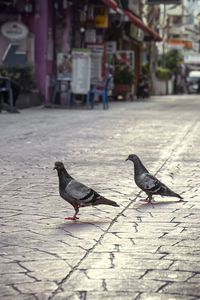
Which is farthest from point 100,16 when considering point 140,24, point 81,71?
point 140,24

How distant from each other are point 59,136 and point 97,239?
8.71m

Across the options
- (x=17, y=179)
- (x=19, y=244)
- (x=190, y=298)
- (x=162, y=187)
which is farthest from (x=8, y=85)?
(x=190, y=298)

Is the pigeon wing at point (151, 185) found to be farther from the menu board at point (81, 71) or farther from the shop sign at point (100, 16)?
the shop sign at point (100, 16)

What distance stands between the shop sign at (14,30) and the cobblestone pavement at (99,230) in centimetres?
1418

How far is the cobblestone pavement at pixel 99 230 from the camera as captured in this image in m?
4.06

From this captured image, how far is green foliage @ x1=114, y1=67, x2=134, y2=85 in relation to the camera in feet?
115

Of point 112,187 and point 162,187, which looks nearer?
point 162,187

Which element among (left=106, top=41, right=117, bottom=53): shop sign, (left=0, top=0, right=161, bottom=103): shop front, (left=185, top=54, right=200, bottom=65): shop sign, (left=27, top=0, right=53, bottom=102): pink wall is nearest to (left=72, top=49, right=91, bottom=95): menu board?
(left=0, top=0, right=161, bottom=103): shop front

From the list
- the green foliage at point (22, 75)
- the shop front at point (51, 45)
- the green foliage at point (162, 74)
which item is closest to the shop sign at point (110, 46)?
the shop front at point (51, 45)

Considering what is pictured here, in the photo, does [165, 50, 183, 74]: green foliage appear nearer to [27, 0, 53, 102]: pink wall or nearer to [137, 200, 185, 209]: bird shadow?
[27, 0, 53, 102]: pink wall

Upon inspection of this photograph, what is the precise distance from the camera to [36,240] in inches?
204

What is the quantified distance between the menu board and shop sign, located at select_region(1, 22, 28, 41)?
1.92m

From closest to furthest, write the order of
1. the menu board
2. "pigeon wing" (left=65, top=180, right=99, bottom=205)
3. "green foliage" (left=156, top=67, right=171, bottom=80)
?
1. "pigeon wing" (left=65, top=180, right=99, bottom=205)
2. the menu board
3. "green foliage" (left=156, top=67, right=171, bottom=80)

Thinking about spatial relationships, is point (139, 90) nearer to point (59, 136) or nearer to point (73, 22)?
point (73, 22)
